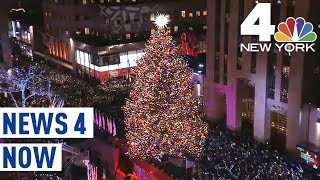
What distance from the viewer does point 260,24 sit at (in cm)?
2923

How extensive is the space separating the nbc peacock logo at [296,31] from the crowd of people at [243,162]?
6.93 meters

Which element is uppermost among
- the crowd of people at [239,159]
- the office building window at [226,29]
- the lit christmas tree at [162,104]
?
the office building window at [226,29]

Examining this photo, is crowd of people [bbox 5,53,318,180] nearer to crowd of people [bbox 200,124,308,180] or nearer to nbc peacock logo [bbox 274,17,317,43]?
crowd of people [bbox 200,124,308,180]

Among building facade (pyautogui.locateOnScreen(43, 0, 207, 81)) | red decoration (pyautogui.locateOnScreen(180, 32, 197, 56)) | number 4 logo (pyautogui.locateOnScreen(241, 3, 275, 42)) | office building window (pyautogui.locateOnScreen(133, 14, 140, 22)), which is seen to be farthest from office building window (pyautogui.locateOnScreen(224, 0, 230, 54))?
office building window (pyautogui.locateOnScreen(133, 14, 140, 22))

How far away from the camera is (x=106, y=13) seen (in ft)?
167

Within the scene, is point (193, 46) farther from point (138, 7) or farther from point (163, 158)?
point (163, 158)

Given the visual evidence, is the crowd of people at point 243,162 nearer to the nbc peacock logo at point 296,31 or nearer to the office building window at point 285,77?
the office building window at point 285,77

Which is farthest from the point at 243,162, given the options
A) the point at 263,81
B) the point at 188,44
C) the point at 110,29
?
the point at 110,29

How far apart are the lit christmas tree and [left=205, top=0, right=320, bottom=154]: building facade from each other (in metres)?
6.40

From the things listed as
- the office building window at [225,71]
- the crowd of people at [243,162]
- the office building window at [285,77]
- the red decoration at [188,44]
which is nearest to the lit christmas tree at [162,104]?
the crowd of people at [243,162]

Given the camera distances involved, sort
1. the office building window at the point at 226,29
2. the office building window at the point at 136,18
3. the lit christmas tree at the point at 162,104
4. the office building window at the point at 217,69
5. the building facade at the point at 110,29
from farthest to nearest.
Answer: the office building window at the point at 136,18, the building facade at the point at 110,29, the office building window at the point at 217,69, the office building window at the point at 226,29, the lit christmas tree at the point at 162,104

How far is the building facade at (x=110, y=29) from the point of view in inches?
1945

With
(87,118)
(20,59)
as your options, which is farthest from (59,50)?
(87,118)

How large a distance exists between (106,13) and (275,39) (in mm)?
27490
